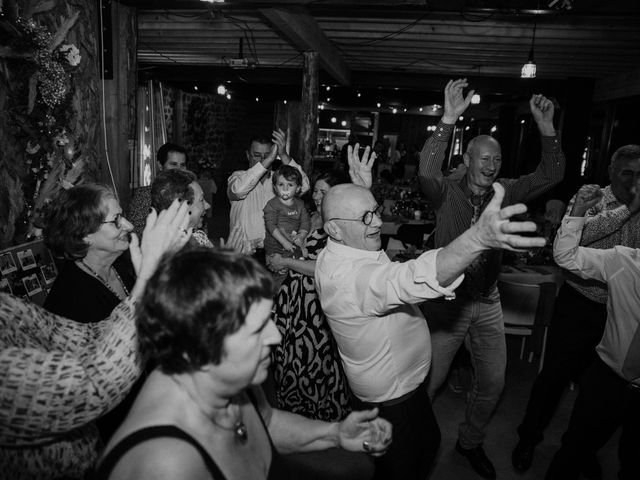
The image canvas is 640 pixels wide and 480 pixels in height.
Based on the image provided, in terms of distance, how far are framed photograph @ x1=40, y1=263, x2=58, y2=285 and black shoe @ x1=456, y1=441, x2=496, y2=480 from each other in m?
2.77

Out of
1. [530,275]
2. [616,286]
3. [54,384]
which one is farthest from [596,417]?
[54,384]

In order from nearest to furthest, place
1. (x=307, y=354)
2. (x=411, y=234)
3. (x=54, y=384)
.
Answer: (x=54, y=384) < (x=307, y=354) < (x=411, y=234)

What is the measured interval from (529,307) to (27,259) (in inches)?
148

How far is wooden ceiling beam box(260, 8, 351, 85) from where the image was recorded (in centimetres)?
458

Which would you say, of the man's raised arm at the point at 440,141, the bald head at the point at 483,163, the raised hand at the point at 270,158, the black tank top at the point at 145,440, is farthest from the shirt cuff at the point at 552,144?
the black tank top at the point at 145,440

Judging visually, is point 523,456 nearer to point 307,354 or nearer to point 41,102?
point 307,354

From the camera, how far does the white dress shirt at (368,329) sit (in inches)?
69.2

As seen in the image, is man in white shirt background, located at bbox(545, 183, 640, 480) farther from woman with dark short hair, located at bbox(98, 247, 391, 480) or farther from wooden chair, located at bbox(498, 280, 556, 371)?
woman with dark short hair, located at bbox(98, 247, 391, 480)

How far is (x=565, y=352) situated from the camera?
2.82 metres

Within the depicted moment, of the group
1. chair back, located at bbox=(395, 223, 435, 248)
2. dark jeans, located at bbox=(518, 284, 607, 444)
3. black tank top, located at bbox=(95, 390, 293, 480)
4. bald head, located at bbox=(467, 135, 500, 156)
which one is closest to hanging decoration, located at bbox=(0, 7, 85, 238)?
black tank top, located at bbox=(95, 390, 293, 480)

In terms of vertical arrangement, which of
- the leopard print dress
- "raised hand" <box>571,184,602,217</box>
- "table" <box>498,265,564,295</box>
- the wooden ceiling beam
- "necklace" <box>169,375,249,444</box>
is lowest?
the leopard print dress

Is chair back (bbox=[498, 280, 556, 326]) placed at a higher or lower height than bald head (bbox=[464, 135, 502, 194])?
lower

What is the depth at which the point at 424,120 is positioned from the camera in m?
19.5

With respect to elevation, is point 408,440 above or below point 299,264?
below
